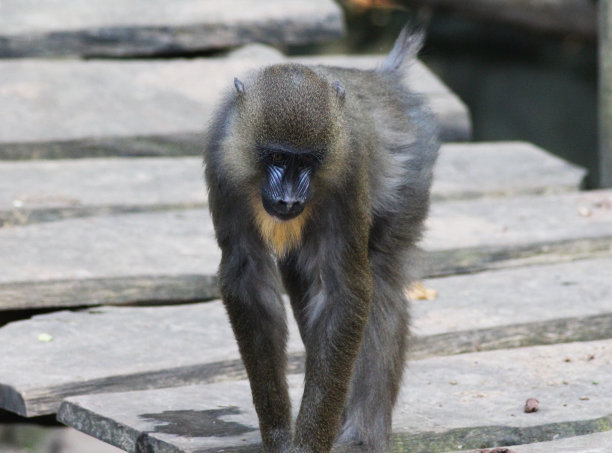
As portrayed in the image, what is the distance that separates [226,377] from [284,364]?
1.79 ft

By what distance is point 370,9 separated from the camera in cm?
1221

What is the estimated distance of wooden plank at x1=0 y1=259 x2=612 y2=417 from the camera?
417 cm

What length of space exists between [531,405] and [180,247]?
1972 mm

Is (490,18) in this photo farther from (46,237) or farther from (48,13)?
(46,237)

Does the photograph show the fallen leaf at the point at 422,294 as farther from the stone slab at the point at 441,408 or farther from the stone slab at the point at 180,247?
the stone slab at the point at 441,408

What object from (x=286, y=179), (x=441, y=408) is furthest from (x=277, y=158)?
(x=441, y=408)

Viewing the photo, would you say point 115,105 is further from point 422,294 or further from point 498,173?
point 422,294

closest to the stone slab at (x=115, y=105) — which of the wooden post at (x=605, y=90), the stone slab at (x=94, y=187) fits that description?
the stone slab at (x=94, y=187)

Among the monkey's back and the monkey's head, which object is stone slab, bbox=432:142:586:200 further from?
the monkey's head

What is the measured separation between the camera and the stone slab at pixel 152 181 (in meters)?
5.75

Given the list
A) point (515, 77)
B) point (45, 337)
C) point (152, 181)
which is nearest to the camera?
point (45, 337)

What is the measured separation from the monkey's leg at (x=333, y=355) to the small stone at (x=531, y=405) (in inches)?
25.3

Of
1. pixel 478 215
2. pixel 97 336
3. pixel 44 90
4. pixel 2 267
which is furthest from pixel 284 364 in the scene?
pixel 44 90

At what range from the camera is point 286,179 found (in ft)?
11.7
